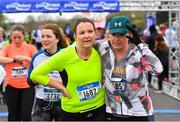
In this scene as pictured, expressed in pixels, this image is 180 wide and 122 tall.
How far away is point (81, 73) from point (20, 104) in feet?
9.24

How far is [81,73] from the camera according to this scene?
3986 millimetres

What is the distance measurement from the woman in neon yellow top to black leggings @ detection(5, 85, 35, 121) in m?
2.43

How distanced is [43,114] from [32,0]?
719cm

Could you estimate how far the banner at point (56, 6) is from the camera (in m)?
12.3

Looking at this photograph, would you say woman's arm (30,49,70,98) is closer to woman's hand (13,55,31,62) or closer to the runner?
the runner

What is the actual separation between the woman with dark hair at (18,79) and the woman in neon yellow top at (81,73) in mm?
2362

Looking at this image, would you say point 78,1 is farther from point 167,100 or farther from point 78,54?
point 78,54

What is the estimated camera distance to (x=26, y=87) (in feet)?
21.8

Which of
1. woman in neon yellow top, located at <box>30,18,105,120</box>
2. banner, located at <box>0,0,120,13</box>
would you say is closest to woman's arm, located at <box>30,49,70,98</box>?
woman in neon yellow top, located at <box>30,18,105,120</box>

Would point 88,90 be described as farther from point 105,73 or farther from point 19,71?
point 19,71

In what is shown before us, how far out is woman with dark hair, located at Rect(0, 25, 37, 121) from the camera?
650cm

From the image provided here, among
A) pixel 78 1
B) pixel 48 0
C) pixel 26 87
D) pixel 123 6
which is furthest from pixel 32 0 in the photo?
pixel 26 87

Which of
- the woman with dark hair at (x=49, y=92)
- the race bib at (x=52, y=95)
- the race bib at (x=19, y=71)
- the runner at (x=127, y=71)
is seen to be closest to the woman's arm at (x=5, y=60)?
the race bib at (x=19, y=71)

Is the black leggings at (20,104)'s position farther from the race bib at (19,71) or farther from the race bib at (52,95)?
the race bib at (52,95)
